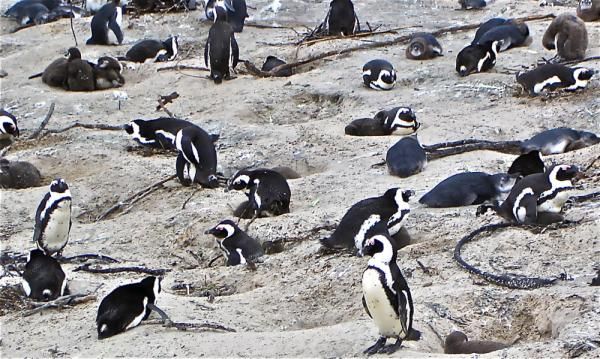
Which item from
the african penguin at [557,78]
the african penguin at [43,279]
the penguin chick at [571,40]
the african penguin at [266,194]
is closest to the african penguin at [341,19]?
the penguin chick at [571,40]

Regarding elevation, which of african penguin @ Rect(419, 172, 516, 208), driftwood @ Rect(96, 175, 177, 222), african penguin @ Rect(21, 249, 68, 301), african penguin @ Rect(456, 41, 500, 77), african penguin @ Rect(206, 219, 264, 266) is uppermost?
african penguin @ Rect(456, 41, 500, 77)

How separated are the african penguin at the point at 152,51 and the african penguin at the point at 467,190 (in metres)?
5.69

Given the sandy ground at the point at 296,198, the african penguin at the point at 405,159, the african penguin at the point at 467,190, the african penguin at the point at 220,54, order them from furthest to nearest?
1. the african penguin at the point at 220,54
2. the african penguin at the point at 405,159
3. the african penguin at the point at 467,190
4. the sandy ground at the point at 296,198

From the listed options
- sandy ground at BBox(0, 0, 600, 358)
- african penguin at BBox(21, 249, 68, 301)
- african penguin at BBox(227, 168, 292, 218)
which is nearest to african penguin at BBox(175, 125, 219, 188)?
sandy ground at BBox(0, 0, 600, 358)

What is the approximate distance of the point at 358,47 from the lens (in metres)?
12.1

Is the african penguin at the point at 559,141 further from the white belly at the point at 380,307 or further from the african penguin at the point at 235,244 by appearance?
the white belly at the point at 380,307

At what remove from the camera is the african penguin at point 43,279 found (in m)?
5.86

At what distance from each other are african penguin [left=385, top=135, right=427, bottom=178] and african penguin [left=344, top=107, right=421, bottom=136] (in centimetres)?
103

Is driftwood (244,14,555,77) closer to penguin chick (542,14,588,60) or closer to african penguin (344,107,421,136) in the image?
penguin chick (542,14,588,60)

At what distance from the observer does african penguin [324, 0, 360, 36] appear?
40.6ft

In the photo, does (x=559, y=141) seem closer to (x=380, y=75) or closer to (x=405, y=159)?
(x=405, y=159)

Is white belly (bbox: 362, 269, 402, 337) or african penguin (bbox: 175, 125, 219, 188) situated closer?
white belly (bbox: 362, 269, 402, 337)

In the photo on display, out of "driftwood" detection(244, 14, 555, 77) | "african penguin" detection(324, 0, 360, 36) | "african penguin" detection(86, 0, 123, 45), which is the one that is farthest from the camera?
"african penguin" detection(86, 0, 123, 45)

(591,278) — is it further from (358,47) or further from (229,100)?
(358,47)
